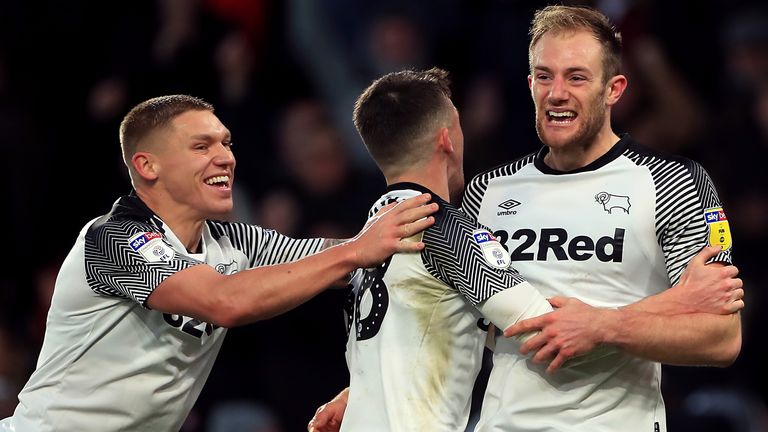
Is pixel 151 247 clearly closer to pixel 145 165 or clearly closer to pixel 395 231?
pixel 145 165

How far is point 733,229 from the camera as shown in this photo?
316 inches

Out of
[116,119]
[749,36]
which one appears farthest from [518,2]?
[116,119]

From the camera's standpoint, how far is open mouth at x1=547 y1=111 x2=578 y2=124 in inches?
189

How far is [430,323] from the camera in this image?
4.52 m

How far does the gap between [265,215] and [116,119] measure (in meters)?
1.46

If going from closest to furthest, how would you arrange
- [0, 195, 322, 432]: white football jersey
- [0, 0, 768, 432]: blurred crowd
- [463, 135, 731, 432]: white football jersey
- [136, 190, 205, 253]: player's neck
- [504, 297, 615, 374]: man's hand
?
[504, 297, 615, 374]: man's hand → [463, 135, 731, 432]: white football jersey → [0, 195, 322, 432]: white football jersey → [136, 190, 205, 253]: player's neck → [0, 0, 768, 432]: blurred crowd

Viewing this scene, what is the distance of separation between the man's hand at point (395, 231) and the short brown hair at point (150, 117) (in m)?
1.21

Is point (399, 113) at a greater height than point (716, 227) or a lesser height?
greater

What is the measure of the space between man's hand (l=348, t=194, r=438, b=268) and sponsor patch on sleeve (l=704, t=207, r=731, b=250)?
0.98 m

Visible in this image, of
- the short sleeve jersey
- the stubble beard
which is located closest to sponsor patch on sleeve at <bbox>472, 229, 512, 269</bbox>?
the short sleeve jersey

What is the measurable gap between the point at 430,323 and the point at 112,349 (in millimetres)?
1374

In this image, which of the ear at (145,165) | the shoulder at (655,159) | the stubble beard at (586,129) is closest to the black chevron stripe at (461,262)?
the stubble beard at (586,129)

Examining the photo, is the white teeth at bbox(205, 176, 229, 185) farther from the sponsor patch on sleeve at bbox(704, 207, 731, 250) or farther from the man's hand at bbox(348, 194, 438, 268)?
the sponsor patch on sleeve at bbox(704, 207, 731, 250)

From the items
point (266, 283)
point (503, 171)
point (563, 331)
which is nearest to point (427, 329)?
point (563, 331)
